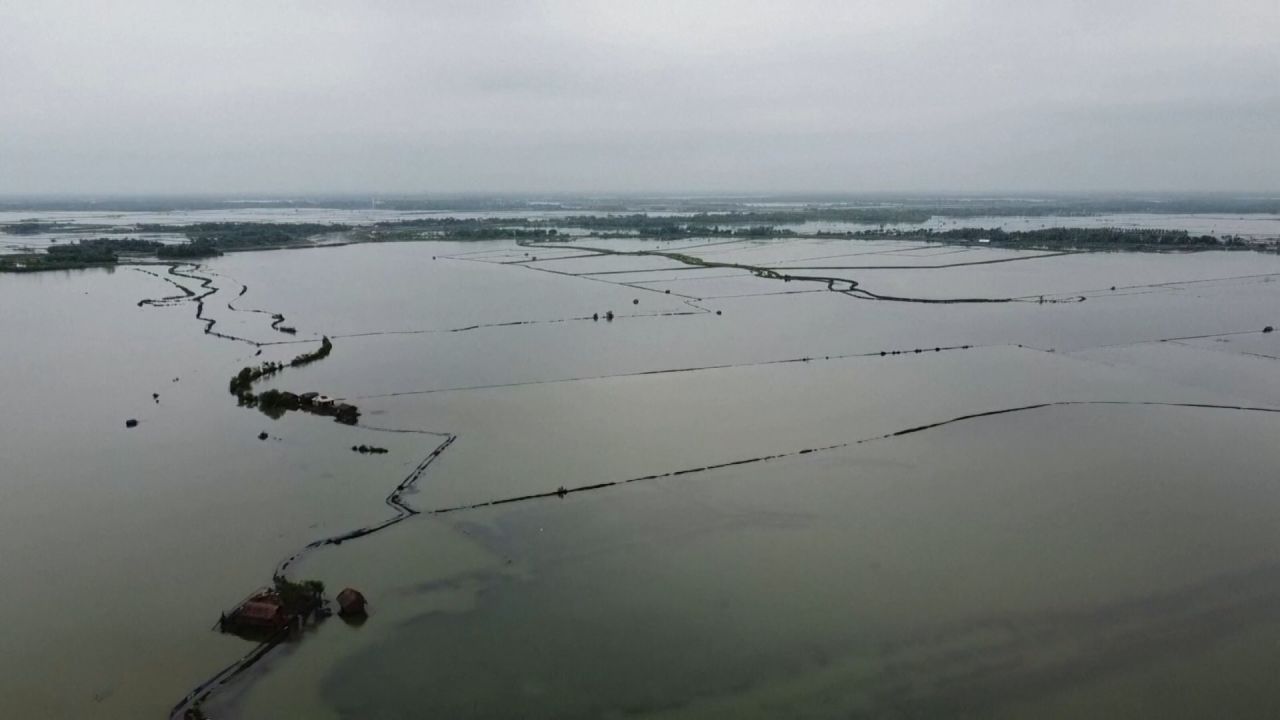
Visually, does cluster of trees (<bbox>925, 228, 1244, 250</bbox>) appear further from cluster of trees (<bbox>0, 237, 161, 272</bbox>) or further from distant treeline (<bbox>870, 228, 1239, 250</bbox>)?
cluster of trees (<bbox>0, 237, 161, 272</bbox>)

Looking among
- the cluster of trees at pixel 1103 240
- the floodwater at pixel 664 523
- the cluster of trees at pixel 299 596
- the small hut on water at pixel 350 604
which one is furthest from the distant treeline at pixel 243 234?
the cluster of trees at pixel 1103 240

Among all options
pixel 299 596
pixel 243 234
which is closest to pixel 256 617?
pixel 299 596

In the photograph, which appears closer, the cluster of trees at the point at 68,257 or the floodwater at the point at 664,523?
the floodwater at the point at 664,523

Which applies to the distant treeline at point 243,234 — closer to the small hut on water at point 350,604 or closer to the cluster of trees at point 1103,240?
the small hut on water at point 350,604

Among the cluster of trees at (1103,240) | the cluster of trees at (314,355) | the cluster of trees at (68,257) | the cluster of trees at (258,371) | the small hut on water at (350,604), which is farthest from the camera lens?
the cluster of trees at (1103,240)

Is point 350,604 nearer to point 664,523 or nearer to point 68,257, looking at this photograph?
point 664,523

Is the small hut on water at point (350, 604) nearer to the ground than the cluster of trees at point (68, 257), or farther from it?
nearer to the ground

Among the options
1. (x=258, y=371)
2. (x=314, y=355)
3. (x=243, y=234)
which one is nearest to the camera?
(x=258, y=371)

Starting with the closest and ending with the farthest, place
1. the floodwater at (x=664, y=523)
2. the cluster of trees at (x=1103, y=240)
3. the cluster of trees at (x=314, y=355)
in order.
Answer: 1. the floodwater at (x=664, y=523)
2. the cluster of trees at (x=314, y=355)
3. the cluster of trees at (x=1103, y=240)

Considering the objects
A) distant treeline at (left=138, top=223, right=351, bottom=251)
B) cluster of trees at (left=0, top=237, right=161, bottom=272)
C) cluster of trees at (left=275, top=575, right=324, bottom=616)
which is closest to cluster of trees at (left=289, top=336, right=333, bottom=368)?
cluster of trees at (left=275, top=575, right=324, bottom=616)
